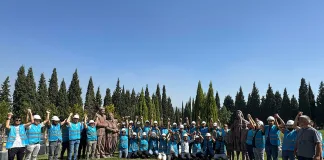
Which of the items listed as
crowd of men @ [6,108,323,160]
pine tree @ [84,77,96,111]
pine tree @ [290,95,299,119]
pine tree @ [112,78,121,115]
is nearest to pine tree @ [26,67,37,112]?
pine tree @ [84,77,96,111]

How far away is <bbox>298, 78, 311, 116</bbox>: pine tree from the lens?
178ft

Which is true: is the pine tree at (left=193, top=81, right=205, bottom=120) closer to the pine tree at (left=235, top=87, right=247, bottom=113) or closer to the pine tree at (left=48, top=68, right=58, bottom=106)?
the pine tree at (left=235, top=87, right=247, bottom=113)

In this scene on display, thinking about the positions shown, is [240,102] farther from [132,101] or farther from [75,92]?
[75,92]

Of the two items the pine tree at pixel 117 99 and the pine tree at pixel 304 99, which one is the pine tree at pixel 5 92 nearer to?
the pine tree at pixel 117 99

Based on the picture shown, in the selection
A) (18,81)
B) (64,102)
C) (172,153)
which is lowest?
(172,153)

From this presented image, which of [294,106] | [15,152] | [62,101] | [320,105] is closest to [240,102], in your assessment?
[294,106]

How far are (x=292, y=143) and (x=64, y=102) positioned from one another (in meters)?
49.3

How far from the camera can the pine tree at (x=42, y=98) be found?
44625 mm

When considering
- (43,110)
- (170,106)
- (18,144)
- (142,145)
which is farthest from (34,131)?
(170,106)

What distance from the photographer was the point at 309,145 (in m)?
6.18

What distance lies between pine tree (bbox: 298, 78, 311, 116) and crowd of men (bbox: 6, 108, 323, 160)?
1888 inches

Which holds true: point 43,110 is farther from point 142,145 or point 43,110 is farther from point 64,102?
point 142,145

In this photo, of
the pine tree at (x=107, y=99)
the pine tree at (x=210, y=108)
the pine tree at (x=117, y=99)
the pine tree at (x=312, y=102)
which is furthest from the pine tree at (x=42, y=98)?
the pine tree at (x=312, y=102)

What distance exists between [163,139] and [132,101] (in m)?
51.7
